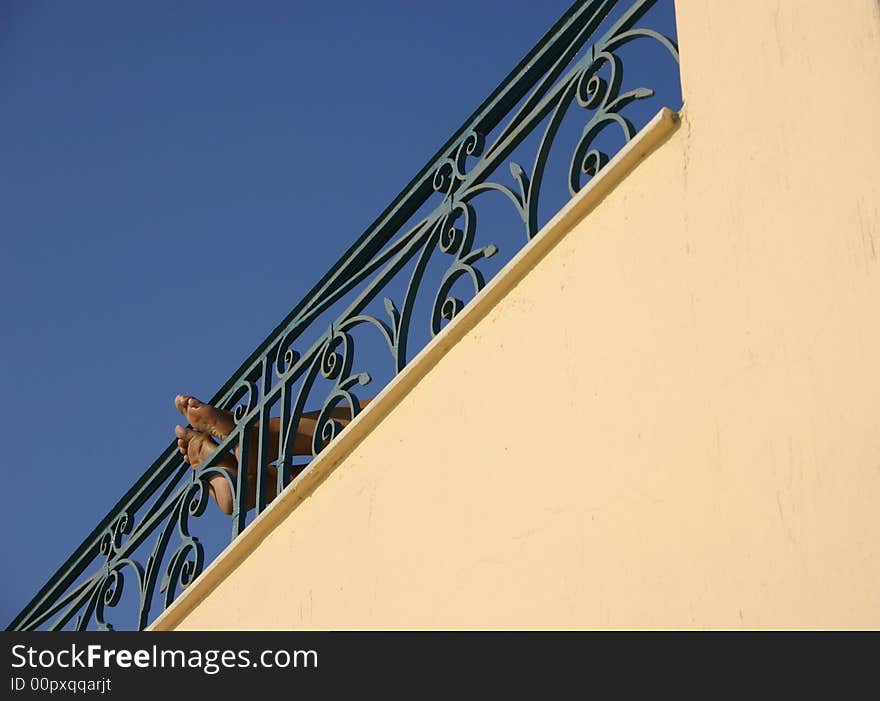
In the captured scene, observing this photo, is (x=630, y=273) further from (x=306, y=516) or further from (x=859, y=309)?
(x=306, y=516)

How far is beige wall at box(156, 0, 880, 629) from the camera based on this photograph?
329 cm

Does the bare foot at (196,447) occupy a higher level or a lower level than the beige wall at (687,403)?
higher

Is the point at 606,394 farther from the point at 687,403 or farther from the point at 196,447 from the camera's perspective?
the point at 196,447

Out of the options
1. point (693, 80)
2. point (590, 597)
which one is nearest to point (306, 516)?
point (590, 597)

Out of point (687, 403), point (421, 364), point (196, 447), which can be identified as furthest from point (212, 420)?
point (687, 403)

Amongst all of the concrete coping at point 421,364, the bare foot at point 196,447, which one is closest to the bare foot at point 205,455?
the bare foot at point 196,447

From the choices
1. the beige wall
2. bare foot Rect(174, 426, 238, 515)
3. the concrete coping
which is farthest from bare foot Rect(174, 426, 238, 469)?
the beige wall

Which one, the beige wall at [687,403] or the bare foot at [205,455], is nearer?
the beige wall at [687,403]

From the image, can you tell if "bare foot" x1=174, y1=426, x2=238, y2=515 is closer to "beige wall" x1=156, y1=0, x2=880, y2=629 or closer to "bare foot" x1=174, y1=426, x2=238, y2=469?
"bare foot" x1=174, y1=426, x2=238, y2=469

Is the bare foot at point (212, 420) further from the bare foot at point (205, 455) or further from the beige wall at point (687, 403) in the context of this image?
the beige wall at point (687, 403)

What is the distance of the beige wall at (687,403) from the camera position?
329 cm

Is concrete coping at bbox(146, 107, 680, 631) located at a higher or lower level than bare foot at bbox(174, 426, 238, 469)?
lower

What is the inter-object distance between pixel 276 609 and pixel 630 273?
5.35ft
